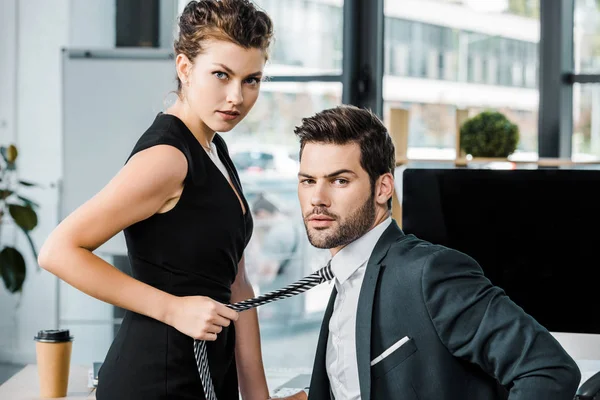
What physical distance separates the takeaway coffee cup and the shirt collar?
2.73 ft

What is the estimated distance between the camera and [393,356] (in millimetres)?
1395

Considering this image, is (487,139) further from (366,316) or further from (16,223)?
(16,223)

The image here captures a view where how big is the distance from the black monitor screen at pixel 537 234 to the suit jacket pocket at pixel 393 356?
0.82m

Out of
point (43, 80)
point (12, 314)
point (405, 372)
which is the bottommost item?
point (12, 314)

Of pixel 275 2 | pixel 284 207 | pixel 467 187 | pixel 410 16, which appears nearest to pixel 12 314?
pixel 284 207

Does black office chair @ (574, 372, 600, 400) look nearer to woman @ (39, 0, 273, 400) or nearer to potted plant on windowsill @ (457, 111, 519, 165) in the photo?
woman @ (39, 0, 273, 400)

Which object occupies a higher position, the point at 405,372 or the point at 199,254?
the point at 199,254

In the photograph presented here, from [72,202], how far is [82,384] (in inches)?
89.9

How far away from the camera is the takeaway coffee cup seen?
1.98 metres

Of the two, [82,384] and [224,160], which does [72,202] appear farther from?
[224,160]

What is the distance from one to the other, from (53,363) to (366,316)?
36.4 inches

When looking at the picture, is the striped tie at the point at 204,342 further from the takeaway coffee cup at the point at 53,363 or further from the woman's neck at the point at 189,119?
the takeaway coffee cup at the point at 53,363

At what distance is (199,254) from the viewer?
1.49m

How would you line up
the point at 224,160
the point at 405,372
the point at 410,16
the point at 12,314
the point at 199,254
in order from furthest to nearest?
the point at 12,314 < the point at 410,16 < the point at 224,160 < the point at 199,254 < the point at 405,372
